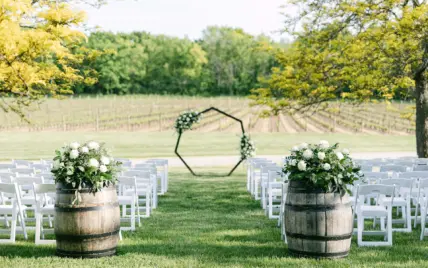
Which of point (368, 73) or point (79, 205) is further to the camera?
point (368, 73)

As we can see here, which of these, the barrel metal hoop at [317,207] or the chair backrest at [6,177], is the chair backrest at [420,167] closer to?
the barrel metal hoop at [317,207]

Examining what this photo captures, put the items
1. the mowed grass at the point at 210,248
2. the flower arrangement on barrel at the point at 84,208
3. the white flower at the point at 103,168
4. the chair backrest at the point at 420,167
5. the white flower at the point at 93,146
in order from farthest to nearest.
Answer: the chair backrest at the point at 420,167
the white flower at the point at 93,146
the white flower at the point at 103,168
the flower arrangement on barrel at the point at 84,208
the mowed grass at the point at 210,248

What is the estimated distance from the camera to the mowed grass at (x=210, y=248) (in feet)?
22.8

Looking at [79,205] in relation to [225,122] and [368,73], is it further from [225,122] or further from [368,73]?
[225,122]

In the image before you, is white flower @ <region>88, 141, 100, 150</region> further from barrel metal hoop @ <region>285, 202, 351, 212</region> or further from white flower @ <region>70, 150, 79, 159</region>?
barrel metal hoop @ <region>285, 202, 351, 212</region>

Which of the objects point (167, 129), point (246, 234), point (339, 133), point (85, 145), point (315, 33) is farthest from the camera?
point (167, 129)

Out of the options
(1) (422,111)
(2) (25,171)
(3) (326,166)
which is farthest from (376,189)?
(1) (422,111)

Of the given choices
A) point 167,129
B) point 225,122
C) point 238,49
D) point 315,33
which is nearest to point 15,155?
point 315,33

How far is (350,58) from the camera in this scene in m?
16.2

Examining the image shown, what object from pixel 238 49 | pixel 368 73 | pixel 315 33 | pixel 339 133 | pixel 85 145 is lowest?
pixel 339 133

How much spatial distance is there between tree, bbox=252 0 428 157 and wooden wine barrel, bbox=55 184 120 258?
955 centimetres

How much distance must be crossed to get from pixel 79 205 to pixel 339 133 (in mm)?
43190

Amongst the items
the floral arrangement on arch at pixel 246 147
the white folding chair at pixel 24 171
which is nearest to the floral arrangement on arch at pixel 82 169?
the white folding chair at pixel 24 171

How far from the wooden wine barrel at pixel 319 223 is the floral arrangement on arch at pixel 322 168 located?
102 mm
